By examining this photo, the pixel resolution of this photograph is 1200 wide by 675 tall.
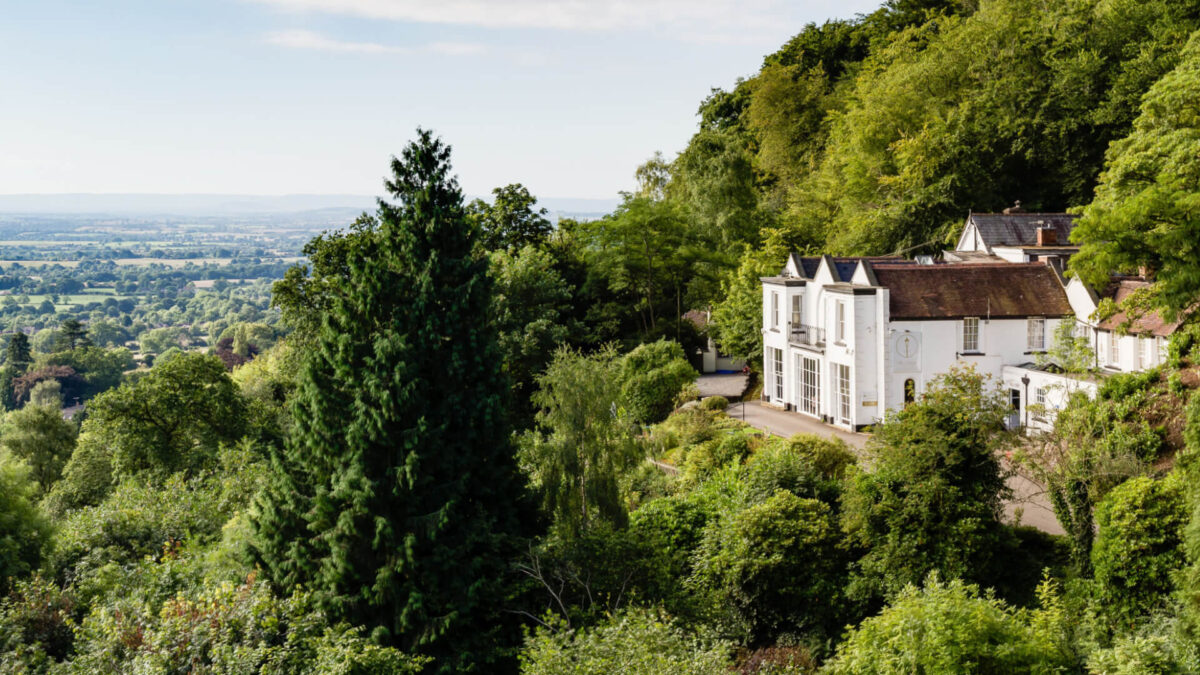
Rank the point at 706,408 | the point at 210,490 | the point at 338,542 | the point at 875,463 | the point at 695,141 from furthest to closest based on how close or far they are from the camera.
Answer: the point at 695,141 < the point at 706,408 < the point at 210,490 < the point at 875,463 < the point at 338,542

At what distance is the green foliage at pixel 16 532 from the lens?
20391 mm

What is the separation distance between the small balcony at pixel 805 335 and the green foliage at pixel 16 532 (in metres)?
24.3

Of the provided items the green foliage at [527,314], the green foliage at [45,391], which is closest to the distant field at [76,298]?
the green foliage at [45,391]

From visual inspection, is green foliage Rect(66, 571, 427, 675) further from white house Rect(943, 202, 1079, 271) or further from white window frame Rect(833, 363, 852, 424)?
white house Rect(943, 202, 1079, 271)

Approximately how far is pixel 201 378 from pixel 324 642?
24.7 metres

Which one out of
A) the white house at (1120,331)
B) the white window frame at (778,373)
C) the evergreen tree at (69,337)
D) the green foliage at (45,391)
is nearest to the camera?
the white house at (1120,331)

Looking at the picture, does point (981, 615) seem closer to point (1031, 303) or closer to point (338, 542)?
point (338, 542)

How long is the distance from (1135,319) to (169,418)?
31.8 m

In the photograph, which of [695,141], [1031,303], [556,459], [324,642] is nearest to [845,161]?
[695,141]

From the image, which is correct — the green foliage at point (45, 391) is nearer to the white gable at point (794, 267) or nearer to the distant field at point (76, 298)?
the white gable at point (794, 267)

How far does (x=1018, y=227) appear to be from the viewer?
37.4 m

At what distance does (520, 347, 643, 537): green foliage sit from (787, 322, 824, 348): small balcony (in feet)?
52.1

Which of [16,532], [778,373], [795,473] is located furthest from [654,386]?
[16,532]

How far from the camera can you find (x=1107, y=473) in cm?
2027
